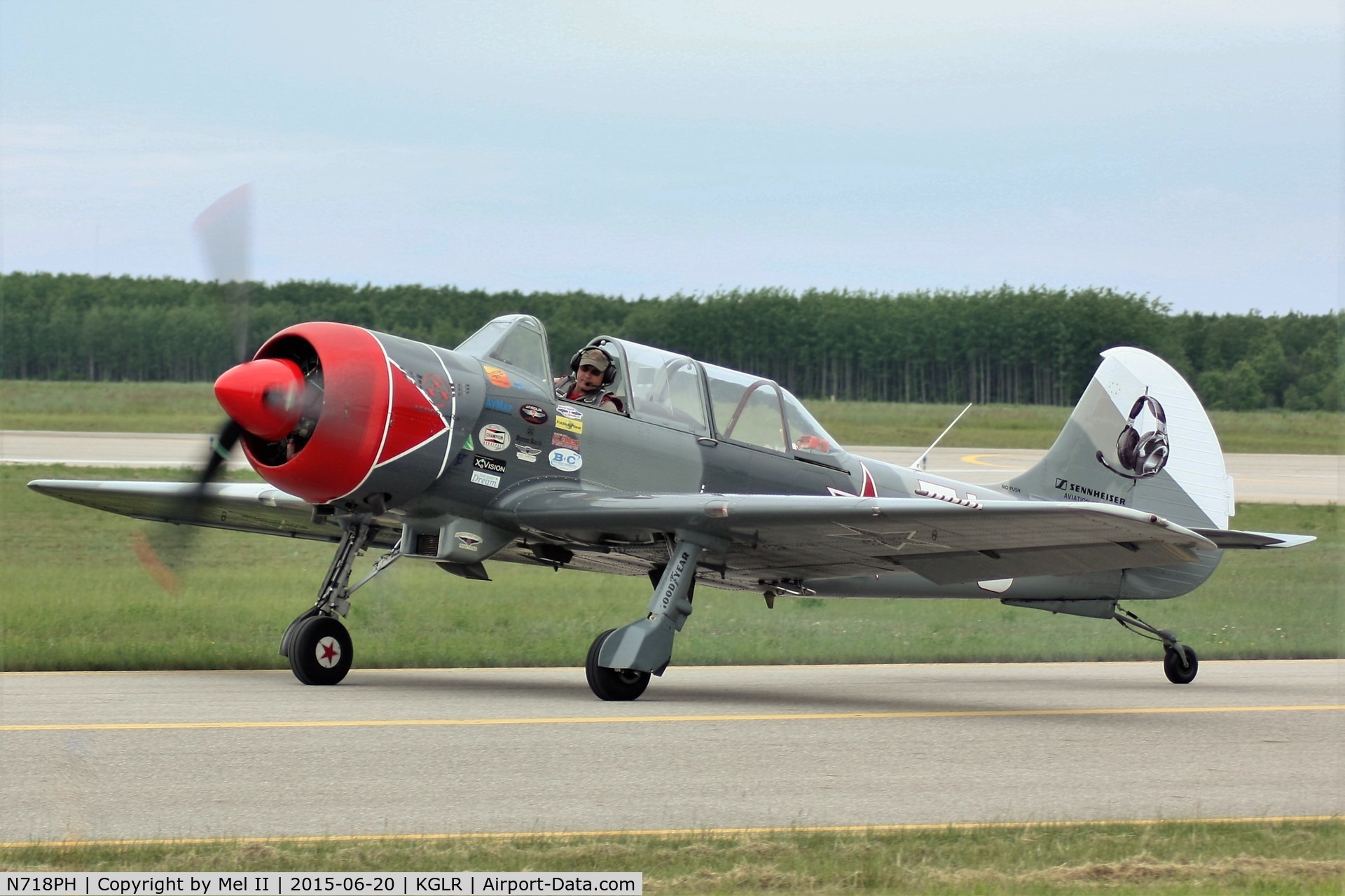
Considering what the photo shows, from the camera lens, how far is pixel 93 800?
246 inches

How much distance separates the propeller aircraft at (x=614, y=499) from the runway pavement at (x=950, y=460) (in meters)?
19.5

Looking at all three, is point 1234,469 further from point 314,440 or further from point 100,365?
point 314,440

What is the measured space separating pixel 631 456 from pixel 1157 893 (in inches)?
256

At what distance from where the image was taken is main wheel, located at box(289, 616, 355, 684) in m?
10.6

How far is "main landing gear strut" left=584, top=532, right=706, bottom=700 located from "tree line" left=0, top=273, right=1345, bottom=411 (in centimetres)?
1618

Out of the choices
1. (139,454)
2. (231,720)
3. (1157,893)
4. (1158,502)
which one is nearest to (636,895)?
(1157,893)

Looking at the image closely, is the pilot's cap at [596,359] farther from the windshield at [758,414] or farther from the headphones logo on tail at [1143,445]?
the headphones logo on tail at [1143,445]

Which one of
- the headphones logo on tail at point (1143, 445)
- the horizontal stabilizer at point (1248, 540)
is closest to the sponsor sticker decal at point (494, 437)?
the horizontal stabilizer at point (1248, 540)

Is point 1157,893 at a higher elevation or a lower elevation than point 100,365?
lower

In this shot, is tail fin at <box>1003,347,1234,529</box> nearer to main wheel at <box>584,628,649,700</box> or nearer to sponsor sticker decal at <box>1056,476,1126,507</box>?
sponsor sticker decal at <box>1056,476,1126,507</box>

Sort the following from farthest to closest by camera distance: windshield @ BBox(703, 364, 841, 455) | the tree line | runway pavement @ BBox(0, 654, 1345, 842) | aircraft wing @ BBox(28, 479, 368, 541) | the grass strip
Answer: the tree line
aircraft wing @ BBox(28, 479, 368, 541)
windshield @ BBox(703, 364, 841, 455)
runway pavement @ BBox(0, 654, 1345, 842)
the grass strip

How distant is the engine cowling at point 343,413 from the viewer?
9693 millimetres

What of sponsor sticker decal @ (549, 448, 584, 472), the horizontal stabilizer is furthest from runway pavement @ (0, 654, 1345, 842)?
sponsor sticker decal @ (549, 448, 584, 472)
